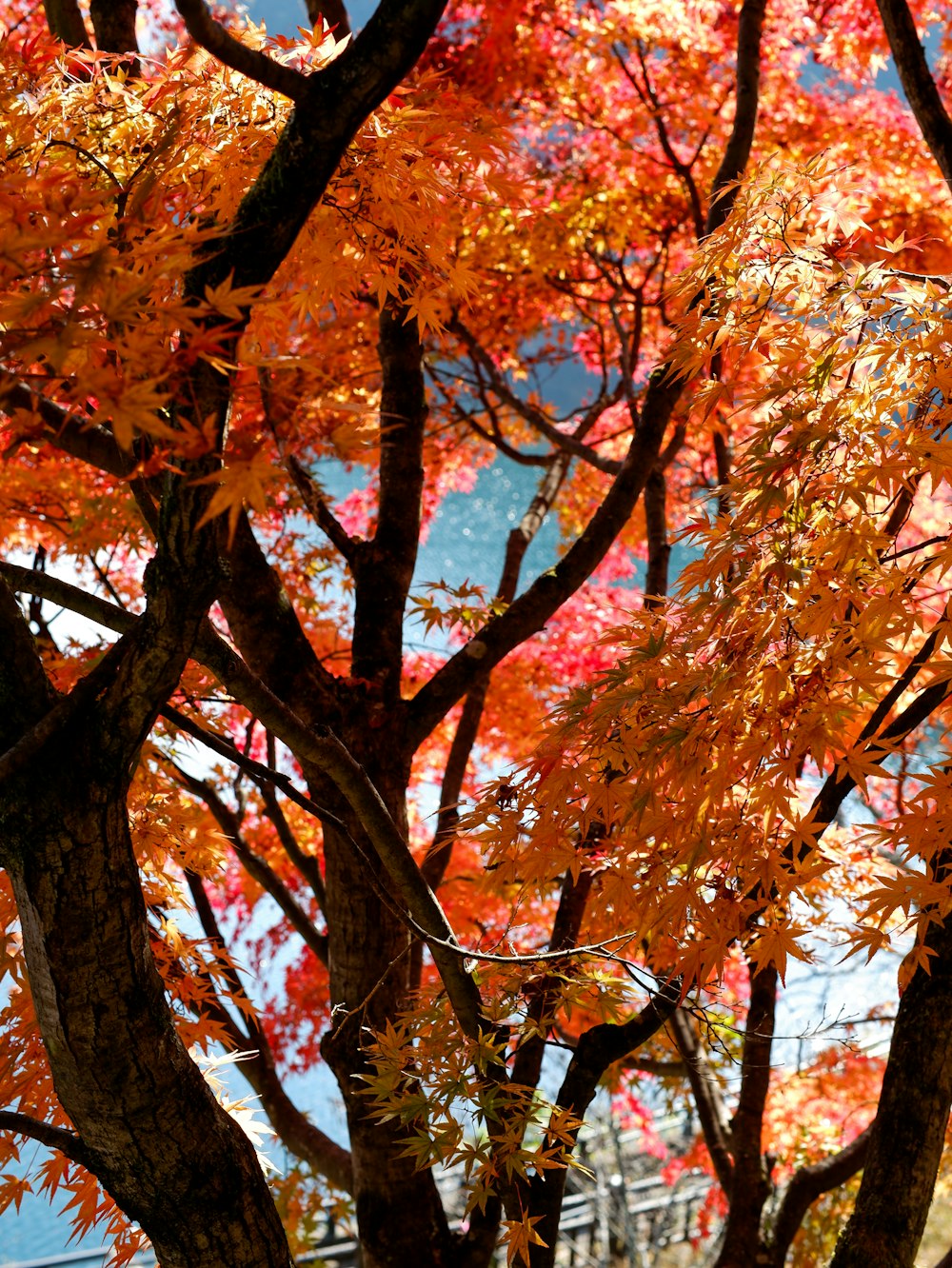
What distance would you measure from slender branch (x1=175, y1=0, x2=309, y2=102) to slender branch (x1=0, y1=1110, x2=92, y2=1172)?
1.86 metres

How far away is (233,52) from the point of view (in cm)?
134

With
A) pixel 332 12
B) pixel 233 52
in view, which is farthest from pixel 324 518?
pixel 332 12

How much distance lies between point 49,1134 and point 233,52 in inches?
75.7

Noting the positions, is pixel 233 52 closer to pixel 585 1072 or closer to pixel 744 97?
pixel 585 1072

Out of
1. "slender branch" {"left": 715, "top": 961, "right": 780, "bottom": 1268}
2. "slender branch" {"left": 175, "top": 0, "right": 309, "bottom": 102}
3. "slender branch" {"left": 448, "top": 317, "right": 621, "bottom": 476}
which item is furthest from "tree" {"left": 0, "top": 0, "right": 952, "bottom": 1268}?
"slender branch" {"left": 448, "top": 317, "right": 621, "bottom": 476}

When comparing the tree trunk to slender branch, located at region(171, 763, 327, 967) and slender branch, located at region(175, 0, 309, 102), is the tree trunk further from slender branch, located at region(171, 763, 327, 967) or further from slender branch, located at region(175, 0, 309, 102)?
slender branch, located at region(175, 0, 309, 102)

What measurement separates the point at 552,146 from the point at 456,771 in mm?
3885

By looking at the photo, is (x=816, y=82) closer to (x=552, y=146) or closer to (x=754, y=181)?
(x=552, y=146)

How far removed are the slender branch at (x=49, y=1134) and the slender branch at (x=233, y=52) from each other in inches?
73.3

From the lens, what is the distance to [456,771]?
3836 mm

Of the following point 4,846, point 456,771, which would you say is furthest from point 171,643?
point 456,771

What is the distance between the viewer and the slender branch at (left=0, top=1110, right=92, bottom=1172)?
A: 76.1 inches

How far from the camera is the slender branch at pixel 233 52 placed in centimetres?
126

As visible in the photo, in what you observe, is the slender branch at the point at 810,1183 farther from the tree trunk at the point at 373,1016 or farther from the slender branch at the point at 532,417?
the slender branch at the point at 532,417
